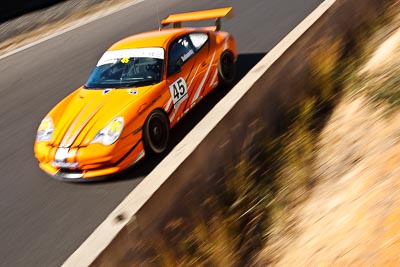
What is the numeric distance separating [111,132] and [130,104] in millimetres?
480

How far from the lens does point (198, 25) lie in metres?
13.0

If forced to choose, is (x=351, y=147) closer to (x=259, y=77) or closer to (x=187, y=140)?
(x=259, y=77)

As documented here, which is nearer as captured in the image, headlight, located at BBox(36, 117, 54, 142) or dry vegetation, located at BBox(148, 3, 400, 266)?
dry vegetation, located at BBox(148, 3, 400, 266)

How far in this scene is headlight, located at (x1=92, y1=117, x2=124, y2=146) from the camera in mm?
6008

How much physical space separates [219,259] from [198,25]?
9564 mm

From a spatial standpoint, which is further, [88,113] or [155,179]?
[88,113]

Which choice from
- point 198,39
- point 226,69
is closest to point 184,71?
point 198,39

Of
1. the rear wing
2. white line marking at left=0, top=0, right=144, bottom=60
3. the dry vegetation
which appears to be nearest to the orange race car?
the rear wing

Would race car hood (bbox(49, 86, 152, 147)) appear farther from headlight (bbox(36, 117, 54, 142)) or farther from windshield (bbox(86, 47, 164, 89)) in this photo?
windshield (bbox(86, 47, 164, 89))

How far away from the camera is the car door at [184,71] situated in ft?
22.7

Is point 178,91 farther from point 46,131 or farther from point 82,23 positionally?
point 82,23

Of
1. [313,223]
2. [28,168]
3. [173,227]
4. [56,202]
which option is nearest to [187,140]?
[173,227]

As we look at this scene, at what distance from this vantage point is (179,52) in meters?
7.36

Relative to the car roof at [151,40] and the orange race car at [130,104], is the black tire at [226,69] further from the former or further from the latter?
the car roof at [151,40]
